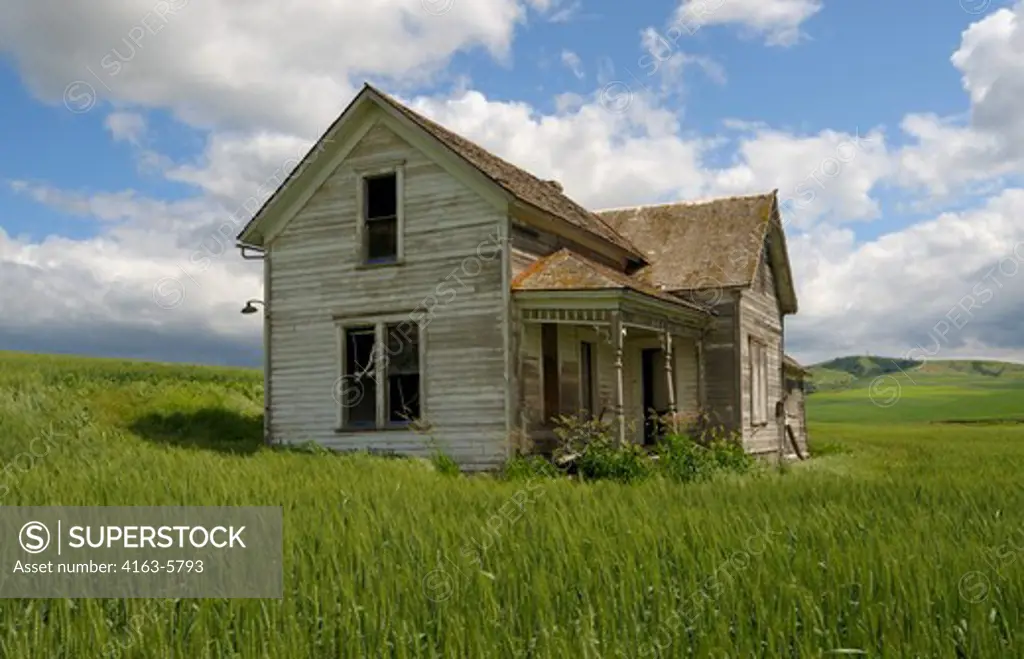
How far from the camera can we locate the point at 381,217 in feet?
55.4

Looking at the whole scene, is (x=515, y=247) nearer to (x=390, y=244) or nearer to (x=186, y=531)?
(x=390, y=244)

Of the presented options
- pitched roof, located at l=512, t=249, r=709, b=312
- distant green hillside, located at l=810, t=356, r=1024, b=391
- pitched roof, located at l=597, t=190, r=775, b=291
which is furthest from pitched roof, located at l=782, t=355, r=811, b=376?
distant green hillside, located at l=810, t=356, r=1024, b=391

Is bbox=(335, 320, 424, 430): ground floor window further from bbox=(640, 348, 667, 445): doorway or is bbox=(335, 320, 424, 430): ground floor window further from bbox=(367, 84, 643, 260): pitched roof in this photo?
bbox=(640, 348, 667, 445): doorway

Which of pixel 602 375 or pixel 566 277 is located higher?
pixel 566 277

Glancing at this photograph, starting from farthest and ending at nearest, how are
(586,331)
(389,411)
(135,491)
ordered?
(586,331)
(389,411)
(135,491)

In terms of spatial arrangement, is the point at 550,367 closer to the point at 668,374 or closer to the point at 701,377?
the point at 668,374

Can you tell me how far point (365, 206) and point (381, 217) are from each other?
0.52m

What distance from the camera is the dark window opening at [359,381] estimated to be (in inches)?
669

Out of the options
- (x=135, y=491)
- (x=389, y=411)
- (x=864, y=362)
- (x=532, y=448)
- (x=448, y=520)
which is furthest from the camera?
(x=864, y=362)

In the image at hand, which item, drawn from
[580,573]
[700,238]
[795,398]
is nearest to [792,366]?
[795,398]

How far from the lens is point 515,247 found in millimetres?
15828

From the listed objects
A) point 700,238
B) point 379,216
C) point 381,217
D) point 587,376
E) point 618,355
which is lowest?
point 587,376

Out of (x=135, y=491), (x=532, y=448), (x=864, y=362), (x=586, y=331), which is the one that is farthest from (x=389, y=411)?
(x=864, y=362)

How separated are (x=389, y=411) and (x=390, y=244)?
3296mm
